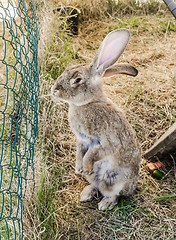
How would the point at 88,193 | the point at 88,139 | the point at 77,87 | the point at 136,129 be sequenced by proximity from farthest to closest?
1. the point at 136,129
2. the point at 88,193
3. the point at 88,139
4. the point at 77,87

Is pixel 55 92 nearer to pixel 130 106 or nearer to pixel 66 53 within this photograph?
pixel 130 106

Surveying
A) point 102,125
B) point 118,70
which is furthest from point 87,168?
point 118,70

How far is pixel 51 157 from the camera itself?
3.35 meters

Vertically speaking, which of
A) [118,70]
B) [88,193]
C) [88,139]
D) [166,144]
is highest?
[118,70]

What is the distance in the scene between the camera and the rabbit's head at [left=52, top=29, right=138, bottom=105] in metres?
2.48

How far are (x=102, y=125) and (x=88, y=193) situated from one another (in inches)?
35.2

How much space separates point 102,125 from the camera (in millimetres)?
2561

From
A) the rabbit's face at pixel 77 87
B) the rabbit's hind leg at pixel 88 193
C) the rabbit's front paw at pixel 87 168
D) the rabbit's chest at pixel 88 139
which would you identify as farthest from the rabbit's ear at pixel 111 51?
the rabbit's hind leg at pixel 88 193

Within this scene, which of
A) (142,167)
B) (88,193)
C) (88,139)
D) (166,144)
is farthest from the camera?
(142,167)

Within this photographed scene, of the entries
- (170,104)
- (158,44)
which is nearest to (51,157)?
(170,104)

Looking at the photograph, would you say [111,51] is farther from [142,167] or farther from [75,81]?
[142,167]

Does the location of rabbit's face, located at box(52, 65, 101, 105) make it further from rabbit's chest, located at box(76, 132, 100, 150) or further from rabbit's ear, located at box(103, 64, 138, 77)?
rabbit's chest, located at box(76, 132, 100, 150)

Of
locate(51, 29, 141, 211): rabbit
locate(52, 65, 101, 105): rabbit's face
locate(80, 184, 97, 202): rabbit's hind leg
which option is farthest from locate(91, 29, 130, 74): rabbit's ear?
locate(80, 184, 97, 202): rabbit's hind leg

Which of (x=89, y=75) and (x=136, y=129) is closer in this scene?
(x=89, y=75)
